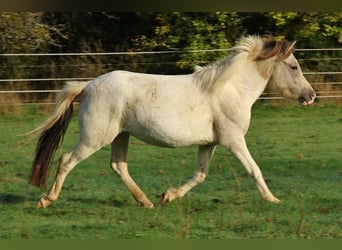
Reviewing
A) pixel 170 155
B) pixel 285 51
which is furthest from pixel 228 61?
pixel 170 155

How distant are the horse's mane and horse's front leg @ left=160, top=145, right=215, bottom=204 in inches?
27.2

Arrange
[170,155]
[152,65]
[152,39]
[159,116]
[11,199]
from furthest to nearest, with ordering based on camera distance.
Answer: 1. [152,39]
2. [152,65]
3. [170,155]
4. [11,199]
5. [159,116]

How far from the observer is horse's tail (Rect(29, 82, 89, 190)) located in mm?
7398

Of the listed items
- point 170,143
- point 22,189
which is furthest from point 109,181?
point 170,143

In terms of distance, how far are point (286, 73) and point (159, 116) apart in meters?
1.59

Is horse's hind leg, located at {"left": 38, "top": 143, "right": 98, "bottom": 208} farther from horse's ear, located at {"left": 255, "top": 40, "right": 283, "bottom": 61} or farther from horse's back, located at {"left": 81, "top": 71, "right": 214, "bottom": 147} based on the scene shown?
horse's ear, located at {"left": 255, "top": 40, "right": 283, "bottom": 61}

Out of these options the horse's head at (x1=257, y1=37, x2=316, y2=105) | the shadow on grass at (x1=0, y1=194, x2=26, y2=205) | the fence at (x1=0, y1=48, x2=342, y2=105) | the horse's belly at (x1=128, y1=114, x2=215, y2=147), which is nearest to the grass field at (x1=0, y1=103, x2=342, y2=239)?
the shadow on grass at (x1=0, y1=194, x2=26, y2=205)

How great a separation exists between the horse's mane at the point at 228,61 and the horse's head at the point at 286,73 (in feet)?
0.31

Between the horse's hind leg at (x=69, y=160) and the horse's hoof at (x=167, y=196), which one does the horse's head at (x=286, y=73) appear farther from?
the horse's hind leg at (x=69, y=160)

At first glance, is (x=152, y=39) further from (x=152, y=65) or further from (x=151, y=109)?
(x=151, y=109)

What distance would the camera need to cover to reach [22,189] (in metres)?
8.10

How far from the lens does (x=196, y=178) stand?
24.5ft

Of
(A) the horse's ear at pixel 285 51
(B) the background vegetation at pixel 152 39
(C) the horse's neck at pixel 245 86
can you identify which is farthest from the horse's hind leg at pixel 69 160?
(B) the background vegetation at pixel 152 39

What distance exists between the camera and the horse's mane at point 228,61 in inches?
289
